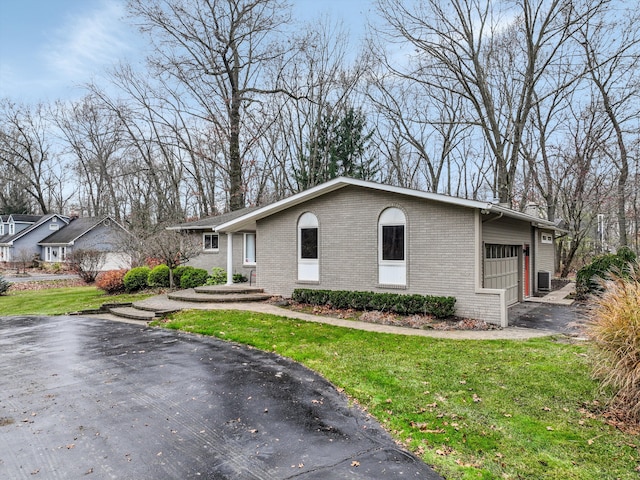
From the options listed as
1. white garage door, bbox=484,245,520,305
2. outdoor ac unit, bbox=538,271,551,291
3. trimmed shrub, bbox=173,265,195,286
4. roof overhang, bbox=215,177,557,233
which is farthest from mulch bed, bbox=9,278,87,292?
outdoor ac unit, bbox=538,271,551,291

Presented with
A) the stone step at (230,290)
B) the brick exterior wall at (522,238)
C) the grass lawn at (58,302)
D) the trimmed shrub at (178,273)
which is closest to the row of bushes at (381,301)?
the stone step at (230,290)

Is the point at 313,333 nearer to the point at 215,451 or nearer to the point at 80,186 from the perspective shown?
the point at 215,451

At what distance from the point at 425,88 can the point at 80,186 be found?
126 ft

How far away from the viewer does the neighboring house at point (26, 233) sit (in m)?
38.6

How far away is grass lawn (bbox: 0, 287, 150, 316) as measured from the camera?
47.2ft

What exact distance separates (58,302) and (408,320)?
47.0 ft

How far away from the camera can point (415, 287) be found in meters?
11.6

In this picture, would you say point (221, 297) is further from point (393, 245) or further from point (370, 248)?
point (393, 245)

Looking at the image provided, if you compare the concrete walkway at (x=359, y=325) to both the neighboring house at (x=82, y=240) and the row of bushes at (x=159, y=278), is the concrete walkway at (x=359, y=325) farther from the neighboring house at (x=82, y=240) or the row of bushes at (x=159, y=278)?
the neighboring house at (x=82, y=240)

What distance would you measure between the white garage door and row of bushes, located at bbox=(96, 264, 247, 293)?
10.3 meters

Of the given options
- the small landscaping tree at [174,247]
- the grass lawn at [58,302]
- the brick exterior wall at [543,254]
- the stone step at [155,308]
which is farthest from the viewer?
the brick exterior wall at [543,254]

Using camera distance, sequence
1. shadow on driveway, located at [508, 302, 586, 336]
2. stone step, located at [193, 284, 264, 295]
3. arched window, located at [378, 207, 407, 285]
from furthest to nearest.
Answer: stone step, located at [193, 284, 264, 295] < arched window, located at [378, 207, 407, 285] < shadow on driveway, located at [508, 302, 586, 336]

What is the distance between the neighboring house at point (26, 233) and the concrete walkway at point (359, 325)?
107 ft

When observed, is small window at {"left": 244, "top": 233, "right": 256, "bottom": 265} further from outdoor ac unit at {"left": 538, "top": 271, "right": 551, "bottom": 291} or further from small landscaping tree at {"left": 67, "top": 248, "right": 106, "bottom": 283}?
outdoor ac unit at {"left": 538, "top": 271, "right": 551, "bottom": 291}
